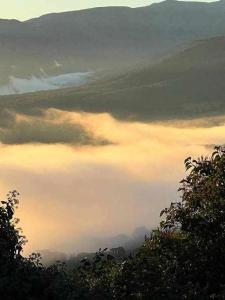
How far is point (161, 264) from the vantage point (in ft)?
90.5

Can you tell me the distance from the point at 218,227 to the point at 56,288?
8.76 metres

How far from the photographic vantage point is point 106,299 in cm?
2414

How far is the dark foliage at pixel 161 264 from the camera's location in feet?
77.5

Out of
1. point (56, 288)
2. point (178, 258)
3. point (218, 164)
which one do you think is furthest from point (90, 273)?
point (218, 164)

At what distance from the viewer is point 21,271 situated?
79.2 feet

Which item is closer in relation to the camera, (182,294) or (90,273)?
(182,294)

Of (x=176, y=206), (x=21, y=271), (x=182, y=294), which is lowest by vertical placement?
(x=182, y=294)

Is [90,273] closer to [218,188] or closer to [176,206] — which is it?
[176,206]

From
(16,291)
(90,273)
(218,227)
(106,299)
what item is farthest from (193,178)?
(16,291)

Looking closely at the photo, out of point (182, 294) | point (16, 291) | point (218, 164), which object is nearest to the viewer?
point (16, 291)

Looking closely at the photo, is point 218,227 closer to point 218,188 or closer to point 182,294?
point 218,188

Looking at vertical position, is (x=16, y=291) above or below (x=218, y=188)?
below

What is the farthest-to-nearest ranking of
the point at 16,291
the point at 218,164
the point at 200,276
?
the point at 218,164 → the point at 200,276 → the point at 16,291

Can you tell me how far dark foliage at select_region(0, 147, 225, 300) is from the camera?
2362 cm
